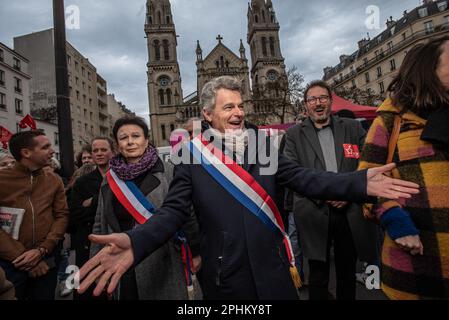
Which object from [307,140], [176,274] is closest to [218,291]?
[176,274]

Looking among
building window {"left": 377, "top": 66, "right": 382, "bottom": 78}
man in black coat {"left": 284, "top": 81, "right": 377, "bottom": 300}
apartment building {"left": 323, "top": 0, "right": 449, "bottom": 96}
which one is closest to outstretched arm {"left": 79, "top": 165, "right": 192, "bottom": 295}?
man in black coat {"left": 284, "top": 81, "right": 377, "bottom": 300}

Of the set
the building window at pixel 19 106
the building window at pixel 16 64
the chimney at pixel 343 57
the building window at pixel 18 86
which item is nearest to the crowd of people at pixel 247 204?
the building window at pixel 19 106

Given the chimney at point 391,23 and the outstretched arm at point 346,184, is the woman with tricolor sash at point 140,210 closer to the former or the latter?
the outstretched arm at point 346,184

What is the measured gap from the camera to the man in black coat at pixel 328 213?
2373 mm

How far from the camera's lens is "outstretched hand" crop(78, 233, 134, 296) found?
3.45 ft

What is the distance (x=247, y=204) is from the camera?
1.65 metres

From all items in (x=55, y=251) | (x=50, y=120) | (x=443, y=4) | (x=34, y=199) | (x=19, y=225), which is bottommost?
(x=55, y=251)

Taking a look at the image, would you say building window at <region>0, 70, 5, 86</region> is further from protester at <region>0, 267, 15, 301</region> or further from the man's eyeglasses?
the man's eyeglasses

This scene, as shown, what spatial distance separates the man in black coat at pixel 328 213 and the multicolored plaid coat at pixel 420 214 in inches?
33.6

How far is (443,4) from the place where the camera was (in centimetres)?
3591

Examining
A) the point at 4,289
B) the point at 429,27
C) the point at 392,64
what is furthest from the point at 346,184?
the point at 429,27

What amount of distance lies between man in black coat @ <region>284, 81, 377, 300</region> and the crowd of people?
0.4 inches
